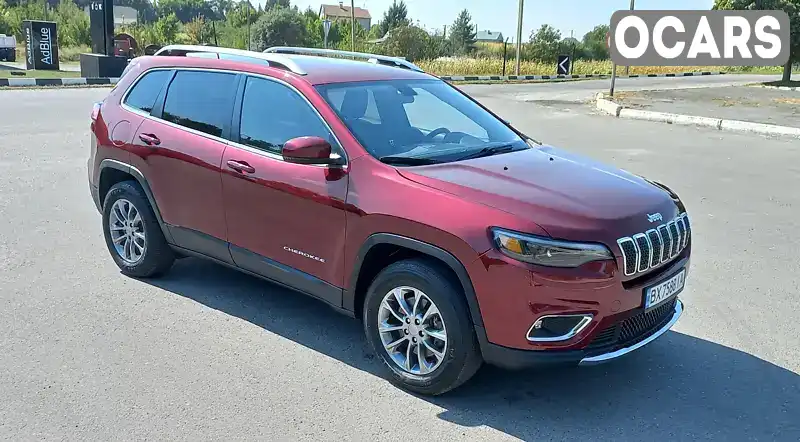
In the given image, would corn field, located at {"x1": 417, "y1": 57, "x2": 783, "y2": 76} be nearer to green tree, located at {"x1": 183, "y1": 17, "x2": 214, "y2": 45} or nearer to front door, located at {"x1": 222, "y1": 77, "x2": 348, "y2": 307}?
green tree, located at {"x1": 183, "y1": 17, "x2": 214, "y2": 45}

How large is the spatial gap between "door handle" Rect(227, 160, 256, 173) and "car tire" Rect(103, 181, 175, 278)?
1032 mm

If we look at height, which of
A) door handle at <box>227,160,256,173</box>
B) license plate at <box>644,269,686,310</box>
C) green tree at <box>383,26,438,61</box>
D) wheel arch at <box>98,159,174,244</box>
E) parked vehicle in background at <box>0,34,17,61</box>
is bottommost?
license plate at <box>644,269,686,310</box>

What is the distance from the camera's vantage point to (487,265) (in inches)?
135

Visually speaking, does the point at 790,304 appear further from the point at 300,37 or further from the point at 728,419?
the point at 300,37

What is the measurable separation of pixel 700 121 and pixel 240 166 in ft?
49.5

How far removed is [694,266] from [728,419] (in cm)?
269

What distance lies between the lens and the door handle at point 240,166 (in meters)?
4.46

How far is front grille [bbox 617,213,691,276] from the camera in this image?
351 cm

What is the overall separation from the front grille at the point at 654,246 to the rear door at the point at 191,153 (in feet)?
8.31

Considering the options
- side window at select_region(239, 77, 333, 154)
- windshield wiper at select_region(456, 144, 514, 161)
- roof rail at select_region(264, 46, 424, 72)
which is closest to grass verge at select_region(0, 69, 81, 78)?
roof rail at select_region(264, 46, 424, 72)

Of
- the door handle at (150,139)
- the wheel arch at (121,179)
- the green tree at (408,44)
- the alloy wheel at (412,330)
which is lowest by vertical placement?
the alloy wheel at (412,330)

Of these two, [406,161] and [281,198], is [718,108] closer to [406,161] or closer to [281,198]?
[406,161]

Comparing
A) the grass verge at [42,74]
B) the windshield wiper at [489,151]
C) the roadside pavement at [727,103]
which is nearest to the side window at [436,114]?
the windshield wiper at [489,151]

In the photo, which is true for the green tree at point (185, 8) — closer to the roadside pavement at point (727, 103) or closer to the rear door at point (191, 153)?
the roadside pavement at point (727, 103)
